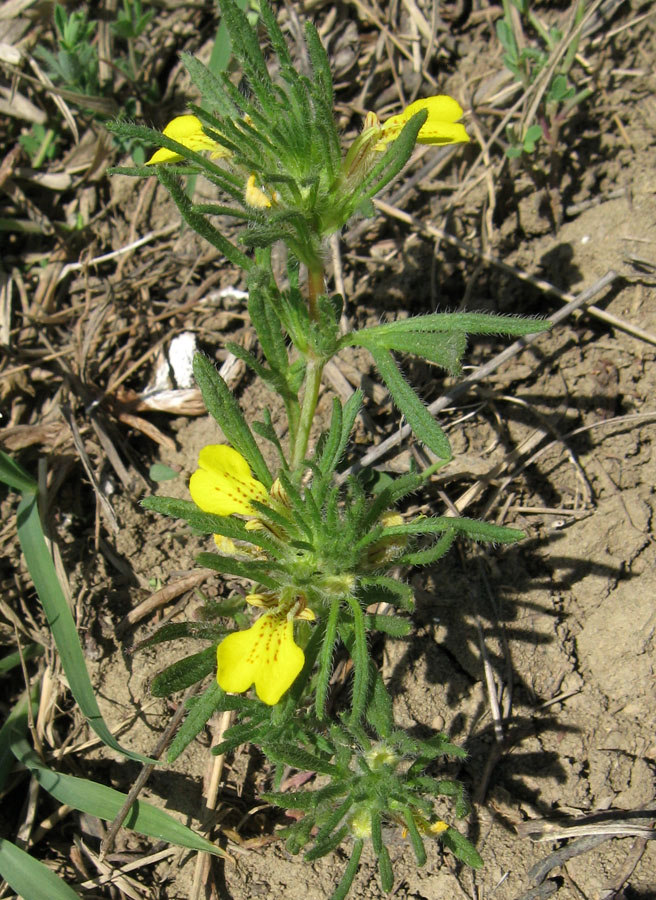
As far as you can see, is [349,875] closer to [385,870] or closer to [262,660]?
[385,870]

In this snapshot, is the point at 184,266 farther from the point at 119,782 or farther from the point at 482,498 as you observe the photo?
the point at 119,782

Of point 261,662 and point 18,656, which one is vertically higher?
point 261,662

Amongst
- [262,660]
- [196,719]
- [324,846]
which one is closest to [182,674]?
[196,719]

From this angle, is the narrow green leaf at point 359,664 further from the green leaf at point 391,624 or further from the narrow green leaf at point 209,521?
the narrow green leaf at point 209,521

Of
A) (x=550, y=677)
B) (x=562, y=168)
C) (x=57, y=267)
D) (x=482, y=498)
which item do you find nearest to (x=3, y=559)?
(x=57, y=267)

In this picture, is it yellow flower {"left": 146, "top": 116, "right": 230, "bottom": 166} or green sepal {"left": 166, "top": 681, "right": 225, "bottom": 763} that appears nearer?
green sepal {"left": 166, "top": 681, "right": 225, "bottom": 763}

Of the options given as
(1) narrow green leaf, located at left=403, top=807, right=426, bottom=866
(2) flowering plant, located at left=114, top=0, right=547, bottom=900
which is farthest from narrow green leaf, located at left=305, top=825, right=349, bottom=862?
(1) narrow green leaf, located at left=403, top=807, right=426, bottom=866

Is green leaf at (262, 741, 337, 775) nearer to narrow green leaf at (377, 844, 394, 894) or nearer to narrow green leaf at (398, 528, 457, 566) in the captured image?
narrow green leaf at (377, 844, 394, 894)
